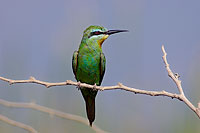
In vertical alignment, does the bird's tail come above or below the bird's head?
below

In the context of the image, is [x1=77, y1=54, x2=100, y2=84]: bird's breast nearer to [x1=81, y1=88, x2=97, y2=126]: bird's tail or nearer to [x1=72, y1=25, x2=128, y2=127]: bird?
[x1=72, y1=25, x2=128, y2=127]: bird

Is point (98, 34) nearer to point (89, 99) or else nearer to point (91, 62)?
point (91, 62)

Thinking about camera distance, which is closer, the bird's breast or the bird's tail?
the bird's tail

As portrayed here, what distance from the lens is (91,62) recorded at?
148 inches

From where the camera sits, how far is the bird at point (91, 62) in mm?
3756

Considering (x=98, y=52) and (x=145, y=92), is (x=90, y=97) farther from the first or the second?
(x=145, y=92)

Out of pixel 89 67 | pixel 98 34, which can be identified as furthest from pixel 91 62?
pixel 98 34

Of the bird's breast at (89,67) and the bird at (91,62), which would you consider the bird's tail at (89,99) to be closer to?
the bird at (91,62)

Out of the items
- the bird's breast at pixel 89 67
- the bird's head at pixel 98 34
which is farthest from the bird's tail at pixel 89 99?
the bird's head at pixel 98 34

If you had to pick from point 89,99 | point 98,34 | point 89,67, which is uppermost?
point 98,34

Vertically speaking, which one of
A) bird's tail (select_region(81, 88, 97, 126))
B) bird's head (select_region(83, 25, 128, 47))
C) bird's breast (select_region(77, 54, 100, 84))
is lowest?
bird's tail (select_region(81, 88, 97, 126))

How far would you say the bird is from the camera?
3756 millimetres

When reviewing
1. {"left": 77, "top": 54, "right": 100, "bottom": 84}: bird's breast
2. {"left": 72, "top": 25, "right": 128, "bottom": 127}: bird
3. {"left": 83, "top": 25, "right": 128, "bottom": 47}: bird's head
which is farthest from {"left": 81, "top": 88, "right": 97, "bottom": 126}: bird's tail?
{"left": 83, "top": 25, "right": 128, "bottom": 47}: bird's head

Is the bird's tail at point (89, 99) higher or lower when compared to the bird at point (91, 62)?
lower
